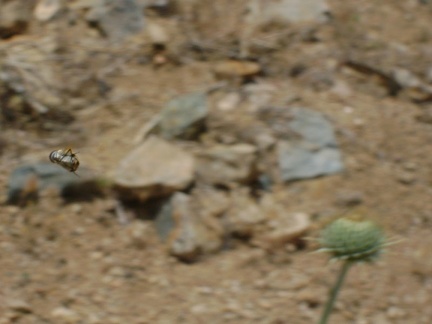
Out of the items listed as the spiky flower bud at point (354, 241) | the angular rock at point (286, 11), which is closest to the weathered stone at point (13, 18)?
the angular rock at point (286, 11)

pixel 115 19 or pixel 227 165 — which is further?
pixel 115 19

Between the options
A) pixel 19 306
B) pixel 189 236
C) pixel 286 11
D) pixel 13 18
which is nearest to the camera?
pixel 19 306

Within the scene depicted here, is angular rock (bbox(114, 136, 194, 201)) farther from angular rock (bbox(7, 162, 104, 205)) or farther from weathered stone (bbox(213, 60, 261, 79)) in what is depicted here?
weathered stone (bbox(213, 60, 261, 79))

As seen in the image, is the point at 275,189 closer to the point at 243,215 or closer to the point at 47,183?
the point at 243,215

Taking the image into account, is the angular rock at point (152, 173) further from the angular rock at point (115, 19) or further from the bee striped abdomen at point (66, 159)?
the bee striped abdomen at point (66, 159)

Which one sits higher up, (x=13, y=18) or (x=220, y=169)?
(x=13, y=18)

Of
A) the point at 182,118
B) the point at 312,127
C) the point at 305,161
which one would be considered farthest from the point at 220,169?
the point at 312,127

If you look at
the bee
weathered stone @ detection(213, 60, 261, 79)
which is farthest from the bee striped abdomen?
weathered stone @ detection(213, 60, 261, 79)

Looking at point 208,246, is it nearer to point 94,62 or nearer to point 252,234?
point 252,234
